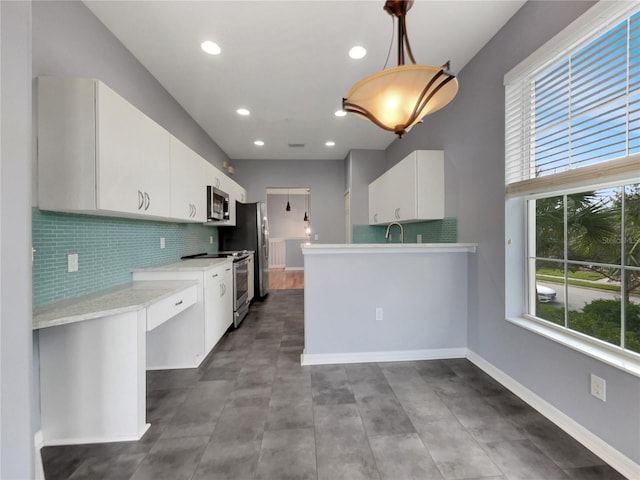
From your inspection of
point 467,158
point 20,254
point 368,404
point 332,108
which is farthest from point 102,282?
point 467,158

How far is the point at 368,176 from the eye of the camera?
5.18 metres

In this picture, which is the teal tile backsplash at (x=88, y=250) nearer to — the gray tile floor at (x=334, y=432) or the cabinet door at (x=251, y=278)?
the gray tile floor at (x=334, y=432)

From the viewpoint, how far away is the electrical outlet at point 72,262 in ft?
5.55

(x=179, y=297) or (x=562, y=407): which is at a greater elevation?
(x=179, y=297)

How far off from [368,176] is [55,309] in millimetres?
4731

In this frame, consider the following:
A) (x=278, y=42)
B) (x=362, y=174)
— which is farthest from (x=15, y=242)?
(x=362, y=174)

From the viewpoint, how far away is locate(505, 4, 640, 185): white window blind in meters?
1.31

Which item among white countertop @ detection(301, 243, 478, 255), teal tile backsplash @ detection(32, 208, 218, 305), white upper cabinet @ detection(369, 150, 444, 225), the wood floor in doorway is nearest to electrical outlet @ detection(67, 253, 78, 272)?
teal tile backsplash @ detection(32, 208, 218, 305)

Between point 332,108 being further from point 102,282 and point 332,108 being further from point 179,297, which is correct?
point 102,282

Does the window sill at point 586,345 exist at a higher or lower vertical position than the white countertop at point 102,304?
lower

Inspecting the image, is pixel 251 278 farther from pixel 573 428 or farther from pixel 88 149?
pixel 573 428

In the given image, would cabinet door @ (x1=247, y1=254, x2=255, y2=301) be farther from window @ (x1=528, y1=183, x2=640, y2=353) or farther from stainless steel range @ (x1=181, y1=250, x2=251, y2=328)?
window @ (x1=528, y1=183, x2=640, y2=353)

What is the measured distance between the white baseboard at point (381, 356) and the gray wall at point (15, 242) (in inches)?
71.7

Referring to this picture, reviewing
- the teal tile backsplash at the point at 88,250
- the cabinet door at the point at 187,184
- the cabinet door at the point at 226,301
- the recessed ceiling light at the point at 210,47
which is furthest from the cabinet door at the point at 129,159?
the cabinet door at the point at 226,301
